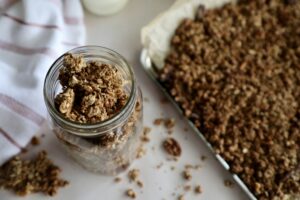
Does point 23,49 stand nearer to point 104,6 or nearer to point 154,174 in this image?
point 104,6

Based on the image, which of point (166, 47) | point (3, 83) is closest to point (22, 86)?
point (3, 83)

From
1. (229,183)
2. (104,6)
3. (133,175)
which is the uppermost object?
(104,6)

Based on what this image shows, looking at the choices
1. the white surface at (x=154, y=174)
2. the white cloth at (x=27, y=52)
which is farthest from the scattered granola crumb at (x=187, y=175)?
the white cloth at (x=27, y=52)

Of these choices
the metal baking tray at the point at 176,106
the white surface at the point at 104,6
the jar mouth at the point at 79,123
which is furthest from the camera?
the white surface at the point at 104,6

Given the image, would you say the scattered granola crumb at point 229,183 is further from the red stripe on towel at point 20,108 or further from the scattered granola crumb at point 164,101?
the red stripe on towel at point 20,108

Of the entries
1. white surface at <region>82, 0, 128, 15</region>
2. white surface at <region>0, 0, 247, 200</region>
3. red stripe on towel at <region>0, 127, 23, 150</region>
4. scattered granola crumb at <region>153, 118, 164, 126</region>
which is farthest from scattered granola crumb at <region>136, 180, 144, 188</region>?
white surface at <region>82, 0, 128, 15</region>

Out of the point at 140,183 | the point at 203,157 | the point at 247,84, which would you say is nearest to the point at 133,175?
the point at 140,183

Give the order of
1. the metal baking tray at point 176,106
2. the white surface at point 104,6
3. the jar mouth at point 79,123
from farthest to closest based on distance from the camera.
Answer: the white surface at point 104,6
the metal baking tray at point 176,106
the jar mouth at point 79,123
